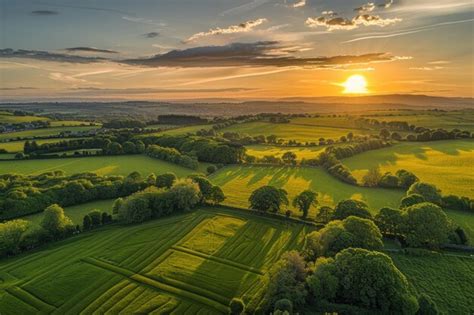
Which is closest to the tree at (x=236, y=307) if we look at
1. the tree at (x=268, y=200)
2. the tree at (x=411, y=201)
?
the tree at (x=268, y=200)

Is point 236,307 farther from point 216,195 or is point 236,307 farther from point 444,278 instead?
point 216,195

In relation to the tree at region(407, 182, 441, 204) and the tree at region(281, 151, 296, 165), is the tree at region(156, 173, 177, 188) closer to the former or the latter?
the tree at region(281, 151, 296, 165)

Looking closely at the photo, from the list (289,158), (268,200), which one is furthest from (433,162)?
(268,200)

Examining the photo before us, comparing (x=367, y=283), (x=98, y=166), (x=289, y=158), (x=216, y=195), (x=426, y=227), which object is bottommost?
(x=98, y=166)

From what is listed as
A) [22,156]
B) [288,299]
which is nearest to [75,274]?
[288,299]

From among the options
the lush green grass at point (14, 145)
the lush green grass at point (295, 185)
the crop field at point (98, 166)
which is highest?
the lush green grass at point (14, 145)

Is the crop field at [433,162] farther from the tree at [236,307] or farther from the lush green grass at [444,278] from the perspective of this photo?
the tree at [236,307]

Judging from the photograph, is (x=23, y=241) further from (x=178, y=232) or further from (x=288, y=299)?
(x=288, y=299)
